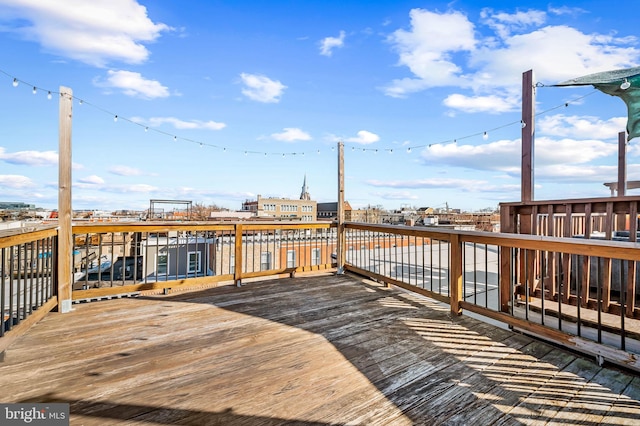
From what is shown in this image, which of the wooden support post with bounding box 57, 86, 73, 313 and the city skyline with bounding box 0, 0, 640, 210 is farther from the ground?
the city skyline with bounding box 0, 0, 640, 210

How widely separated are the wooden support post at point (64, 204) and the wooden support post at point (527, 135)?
4712 mm

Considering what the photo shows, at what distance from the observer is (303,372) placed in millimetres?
1765

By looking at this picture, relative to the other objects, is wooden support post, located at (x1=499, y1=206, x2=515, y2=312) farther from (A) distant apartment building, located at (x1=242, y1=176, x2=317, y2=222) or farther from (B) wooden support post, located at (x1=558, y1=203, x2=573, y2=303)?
(A) distant apartment building, located at (x1=242, y1=176, x2=317, y2=222)

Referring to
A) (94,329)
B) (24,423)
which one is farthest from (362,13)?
(24,423)

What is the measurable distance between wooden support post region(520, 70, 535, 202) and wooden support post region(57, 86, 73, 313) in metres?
4.71

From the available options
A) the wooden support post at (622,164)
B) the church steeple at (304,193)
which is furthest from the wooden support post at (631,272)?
the church steeple at (304,193)

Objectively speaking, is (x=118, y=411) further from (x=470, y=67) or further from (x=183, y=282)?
(x=470, y=67)

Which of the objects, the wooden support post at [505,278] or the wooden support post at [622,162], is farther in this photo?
the wooden support post at [622,162]

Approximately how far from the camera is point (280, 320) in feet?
8.80

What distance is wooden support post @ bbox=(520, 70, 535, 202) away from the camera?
3.03 meters

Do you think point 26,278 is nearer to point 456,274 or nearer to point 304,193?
point 456,274

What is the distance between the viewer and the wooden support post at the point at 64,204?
273cm

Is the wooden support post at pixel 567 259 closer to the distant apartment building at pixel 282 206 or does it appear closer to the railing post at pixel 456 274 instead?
the railing post at pixel 456 274

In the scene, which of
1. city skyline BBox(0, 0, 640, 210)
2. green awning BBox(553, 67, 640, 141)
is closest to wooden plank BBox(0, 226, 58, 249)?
city skyline BBox(0, 0, 640, 210)
